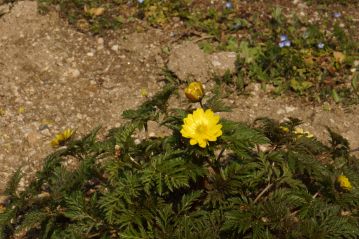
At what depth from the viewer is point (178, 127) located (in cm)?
250

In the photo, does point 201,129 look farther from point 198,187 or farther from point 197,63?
point 197,63

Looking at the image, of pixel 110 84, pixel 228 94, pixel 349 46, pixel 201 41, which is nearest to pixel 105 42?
pixel 110 84

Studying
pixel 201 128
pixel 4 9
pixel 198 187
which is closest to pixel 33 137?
pixel 4 9

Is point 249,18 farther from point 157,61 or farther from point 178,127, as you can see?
point 178,127

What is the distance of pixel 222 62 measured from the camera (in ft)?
14.4

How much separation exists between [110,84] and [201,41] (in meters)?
0.91

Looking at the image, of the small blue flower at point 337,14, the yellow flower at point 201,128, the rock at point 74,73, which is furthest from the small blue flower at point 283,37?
the yellow flower at point 201,128

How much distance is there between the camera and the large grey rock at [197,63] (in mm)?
4320

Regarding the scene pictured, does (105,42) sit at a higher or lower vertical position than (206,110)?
lower

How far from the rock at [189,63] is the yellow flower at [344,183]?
71.3 inches

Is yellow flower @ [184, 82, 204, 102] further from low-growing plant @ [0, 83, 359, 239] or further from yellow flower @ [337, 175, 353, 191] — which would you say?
yellow flower @ [337, 175, 353, 191]

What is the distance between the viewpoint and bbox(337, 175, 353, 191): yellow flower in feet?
8.93

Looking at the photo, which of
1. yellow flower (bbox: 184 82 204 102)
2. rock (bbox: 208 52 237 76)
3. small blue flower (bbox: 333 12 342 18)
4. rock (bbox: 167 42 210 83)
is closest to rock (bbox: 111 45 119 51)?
rock (bbox: 167 42 210 83)

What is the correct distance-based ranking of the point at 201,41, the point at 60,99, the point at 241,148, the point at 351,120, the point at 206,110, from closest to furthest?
the point at 241,148, the point at 206,110, the point at 351,120, the point at 60,99, the point at 201,41
